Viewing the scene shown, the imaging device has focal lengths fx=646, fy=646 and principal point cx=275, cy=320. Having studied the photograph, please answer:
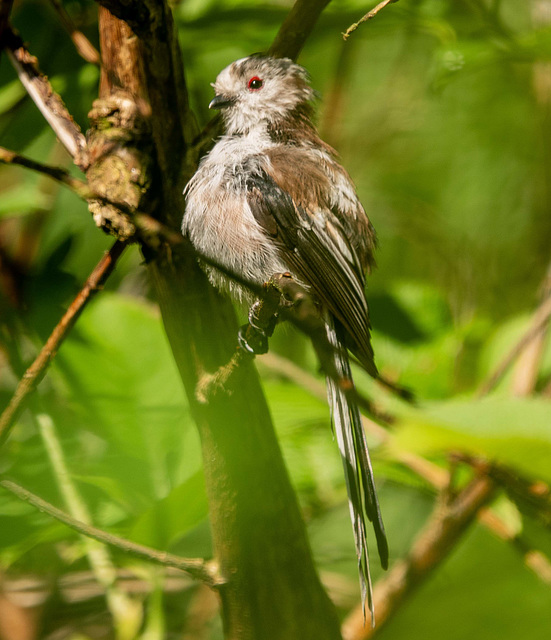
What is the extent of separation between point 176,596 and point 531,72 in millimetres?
3425

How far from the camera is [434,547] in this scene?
6.19 feet

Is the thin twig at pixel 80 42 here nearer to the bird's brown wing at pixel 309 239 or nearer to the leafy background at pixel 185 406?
the leafy background at pixel 185 406

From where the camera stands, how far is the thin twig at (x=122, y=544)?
114 centimetres

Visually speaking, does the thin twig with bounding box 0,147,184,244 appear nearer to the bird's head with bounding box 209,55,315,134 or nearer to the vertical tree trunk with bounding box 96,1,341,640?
the vertical tree trunk with bounding box 96,1,341,640

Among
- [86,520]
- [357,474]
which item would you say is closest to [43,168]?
[86,520]

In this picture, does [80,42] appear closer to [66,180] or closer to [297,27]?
[297,27]

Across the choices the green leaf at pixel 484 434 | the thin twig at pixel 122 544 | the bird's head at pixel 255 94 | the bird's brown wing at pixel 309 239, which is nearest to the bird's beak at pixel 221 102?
the bird's head at pixel 255 94

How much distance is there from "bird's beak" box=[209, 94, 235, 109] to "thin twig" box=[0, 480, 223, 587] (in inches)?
54.7

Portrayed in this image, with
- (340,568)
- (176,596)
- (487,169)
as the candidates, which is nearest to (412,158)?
(487,169)

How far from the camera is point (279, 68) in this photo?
1.98 meters

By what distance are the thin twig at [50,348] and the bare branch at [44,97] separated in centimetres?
22

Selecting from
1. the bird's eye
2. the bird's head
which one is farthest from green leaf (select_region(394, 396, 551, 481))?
the bird's eye

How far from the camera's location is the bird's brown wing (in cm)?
176

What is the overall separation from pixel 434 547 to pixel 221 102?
154 cm
